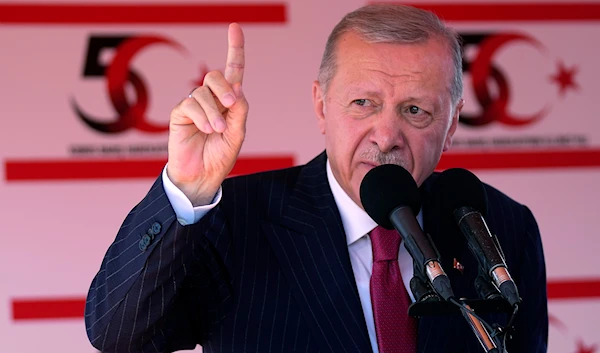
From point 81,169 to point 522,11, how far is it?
2.25 meters

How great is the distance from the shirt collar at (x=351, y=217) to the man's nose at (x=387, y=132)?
0.69 feet

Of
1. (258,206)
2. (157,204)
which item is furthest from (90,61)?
(157,204)

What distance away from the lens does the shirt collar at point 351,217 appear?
84.1 inches

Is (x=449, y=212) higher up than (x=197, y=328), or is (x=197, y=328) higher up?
(x=449, y=212)

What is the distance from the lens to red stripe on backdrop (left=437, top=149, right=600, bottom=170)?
4.18m

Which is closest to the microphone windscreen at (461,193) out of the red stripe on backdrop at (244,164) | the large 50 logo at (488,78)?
the red stripe on backdrop at (244,164)

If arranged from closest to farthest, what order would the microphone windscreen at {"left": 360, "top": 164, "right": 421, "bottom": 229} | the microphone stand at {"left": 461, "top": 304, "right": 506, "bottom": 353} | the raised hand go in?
1. the microphone stand at {"left": 461, "top": 304, "right": 506, "bottom": 353}
2. the microphone windscreen at {"left": 360, "top": 164, "right": 421, "bottom": 229}
3. the raised hand

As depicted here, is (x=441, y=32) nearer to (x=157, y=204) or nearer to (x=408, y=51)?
(x=408, y=51)

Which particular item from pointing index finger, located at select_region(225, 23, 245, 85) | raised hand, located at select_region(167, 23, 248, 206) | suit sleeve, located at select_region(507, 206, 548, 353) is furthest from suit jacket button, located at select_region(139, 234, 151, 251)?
suit sleeve, located at select_region(507, 206, 548, 353)

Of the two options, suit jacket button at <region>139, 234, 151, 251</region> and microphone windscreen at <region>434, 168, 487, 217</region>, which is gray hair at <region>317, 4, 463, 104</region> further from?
suit jacket button at <region>139, 234, 151, 251</region>

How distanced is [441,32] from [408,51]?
0.12m

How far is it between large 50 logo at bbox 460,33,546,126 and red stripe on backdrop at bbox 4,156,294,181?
1.20 metres

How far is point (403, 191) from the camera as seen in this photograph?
1579 mm

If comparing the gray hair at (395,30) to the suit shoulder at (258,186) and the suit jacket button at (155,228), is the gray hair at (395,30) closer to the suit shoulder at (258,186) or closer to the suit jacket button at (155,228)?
the suit shoulder at (258,186)
